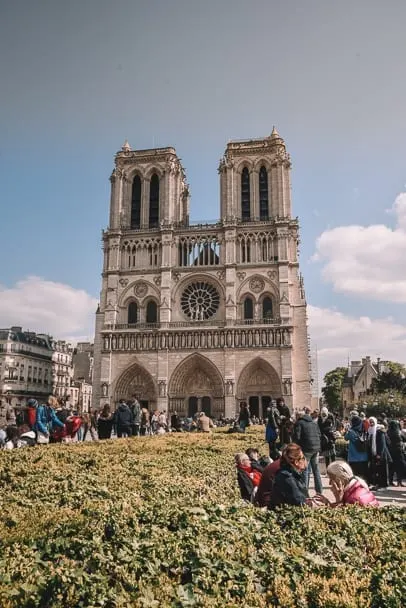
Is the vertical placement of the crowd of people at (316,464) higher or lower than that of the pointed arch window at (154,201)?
lower

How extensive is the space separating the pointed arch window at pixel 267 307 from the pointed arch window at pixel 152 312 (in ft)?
32.8

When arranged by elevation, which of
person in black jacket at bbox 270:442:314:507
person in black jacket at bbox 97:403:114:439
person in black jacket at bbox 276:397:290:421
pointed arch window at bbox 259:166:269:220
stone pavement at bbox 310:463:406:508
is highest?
pointed arch window at bbox 259:166:269:220

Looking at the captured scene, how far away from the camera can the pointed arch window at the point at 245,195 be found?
4809cm

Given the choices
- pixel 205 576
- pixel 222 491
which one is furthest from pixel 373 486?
pixel 205 576

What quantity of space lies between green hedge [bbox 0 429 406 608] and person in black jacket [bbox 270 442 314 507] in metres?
0.57

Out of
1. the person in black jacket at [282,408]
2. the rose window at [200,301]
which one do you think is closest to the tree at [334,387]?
the rose window at [200,301]

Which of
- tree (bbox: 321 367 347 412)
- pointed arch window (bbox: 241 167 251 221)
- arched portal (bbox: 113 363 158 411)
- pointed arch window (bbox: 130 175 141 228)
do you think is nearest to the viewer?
arched portal (bbox: 113 363 158 411)

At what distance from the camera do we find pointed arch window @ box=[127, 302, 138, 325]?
47.2 metres

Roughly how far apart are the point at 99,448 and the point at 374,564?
28.5 ft

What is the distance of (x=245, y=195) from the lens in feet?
160

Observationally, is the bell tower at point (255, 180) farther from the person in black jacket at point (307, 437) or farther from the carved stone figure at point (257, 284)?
the person in black jacket at point (307, 437)

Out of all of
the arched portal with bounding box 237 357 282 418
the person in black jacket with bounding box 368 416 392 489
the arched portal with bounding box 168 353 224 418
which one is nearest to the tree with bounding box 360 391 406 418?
the arched portal with bounding box 237 357 282 418

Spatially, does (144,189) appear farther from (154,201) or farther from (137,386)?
(137,386)

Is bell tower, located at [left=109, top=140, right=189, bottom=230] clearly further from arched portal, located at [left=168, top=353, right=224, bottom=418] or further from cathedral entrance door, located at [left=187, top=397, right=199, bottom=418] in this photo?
cathedral entrance door, located at [left=187, top=397, right=199, bottom=418]
